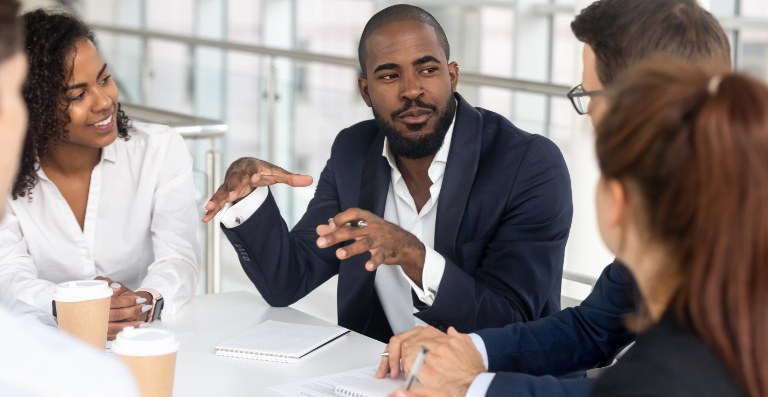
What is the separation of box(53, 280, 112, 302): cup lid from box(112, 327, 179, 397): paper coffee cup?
327 millimetres

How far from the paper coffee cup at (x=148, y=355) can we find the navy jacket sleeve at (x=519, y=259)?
2.50ft

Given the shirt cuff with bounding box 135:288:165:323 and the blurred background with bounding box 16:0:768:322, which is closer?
the shirt cuff with bounding box 135:288:165:323

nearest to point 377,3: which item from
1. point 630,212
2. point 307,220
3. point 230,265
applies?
point 230,265

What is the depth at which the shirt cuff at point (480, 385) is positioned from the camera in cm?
117

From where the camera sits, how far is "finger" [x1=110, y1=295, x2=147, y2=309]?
164 cm

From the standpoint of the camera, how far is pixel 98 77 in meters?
2.01

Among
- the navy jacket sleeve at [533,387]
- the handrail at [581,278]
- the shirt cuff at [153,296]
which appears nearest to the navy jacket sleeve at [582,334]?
the navy jacket sleeve at [533,387]

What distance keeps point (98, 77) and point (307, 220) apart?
658 mm

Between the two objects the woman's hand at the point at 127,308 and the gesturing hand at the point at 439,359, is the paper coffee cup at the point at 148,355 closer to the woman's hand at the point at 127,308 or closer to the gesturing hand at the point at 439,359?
the gesturing hand at the point at 439,359

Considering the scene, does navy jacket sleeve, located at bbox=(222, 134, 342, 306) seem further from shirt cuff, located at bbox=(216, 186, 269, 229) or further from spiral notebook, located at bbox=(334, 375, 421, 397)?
spiral notebook, located at bbox=(334, 375, 421, 397)

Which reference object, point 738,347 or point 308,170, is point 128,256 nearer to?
point 738,347

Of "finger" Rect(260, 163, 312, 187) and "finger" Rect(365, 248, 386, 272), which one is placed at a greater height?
"finger" Rect(260, 163, 312, 187)

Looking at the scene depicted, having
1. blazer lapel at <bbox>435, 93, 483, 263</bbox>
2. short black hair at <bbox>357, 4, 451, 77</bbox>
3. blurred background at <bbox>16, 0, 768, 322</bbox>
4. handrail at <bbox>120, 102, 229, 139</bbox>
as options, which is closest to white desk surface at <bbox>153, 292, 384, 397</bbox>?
blazer lapel at <bbox>435, 93, 483, 263</bbox>

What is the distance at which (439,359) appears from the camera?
1279 mm
